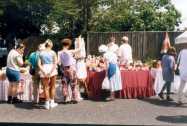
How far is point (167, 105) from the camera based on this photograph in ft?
51.5

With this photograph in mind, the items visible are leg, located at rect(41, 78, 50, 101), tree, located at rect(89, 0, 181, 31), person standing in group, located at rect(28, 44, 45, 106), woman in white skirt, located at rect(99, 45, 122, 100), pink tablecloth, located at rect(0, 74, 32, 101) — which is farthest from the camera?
tree, located at rect(89, 0, 181, 31)

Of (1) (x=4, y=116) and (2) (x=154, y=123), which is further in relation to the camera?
(1) (x=4, y=116)

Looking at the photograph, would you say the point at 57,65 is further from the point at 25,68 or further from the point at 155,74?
the point at 155,74

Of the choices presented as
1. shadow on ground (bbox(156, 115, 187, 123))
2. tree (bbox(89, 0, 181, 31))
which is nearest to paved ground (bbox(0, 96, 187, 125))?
shadow on ground (bbox(156, 115, 187, 123))

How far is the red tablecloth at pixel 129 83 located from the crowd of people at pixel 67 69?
0.73 ft

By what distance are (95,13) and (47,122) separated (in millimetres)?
21338

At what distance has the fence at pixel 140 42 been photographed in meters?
30.6

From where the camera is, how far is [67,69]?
1567 centimetres

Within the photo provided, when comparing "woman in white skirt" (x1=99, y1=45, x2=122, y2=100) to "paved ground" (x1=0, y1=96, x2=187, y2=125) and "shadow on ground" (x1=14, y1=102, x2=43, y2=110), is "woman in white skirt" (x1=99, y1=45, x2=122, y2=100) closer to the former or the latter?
"paved ground" (x1=0, y1=96, x2=187, y2=125)

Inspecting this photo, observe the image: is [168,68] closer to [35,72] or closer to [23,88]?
[35,72]

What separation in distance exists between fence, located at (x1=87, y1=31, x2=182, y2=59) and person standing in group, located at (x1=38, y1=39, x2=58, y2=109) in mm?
15334

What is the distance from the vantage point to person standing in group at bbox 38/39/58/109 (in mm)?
15047

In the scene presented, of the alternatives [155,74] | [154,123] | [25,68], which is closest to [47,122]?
[154,123]

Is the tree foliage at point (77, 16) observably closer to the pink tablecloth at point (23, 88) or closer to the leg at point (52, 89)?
the pink tablecloth at point (23, 88)
